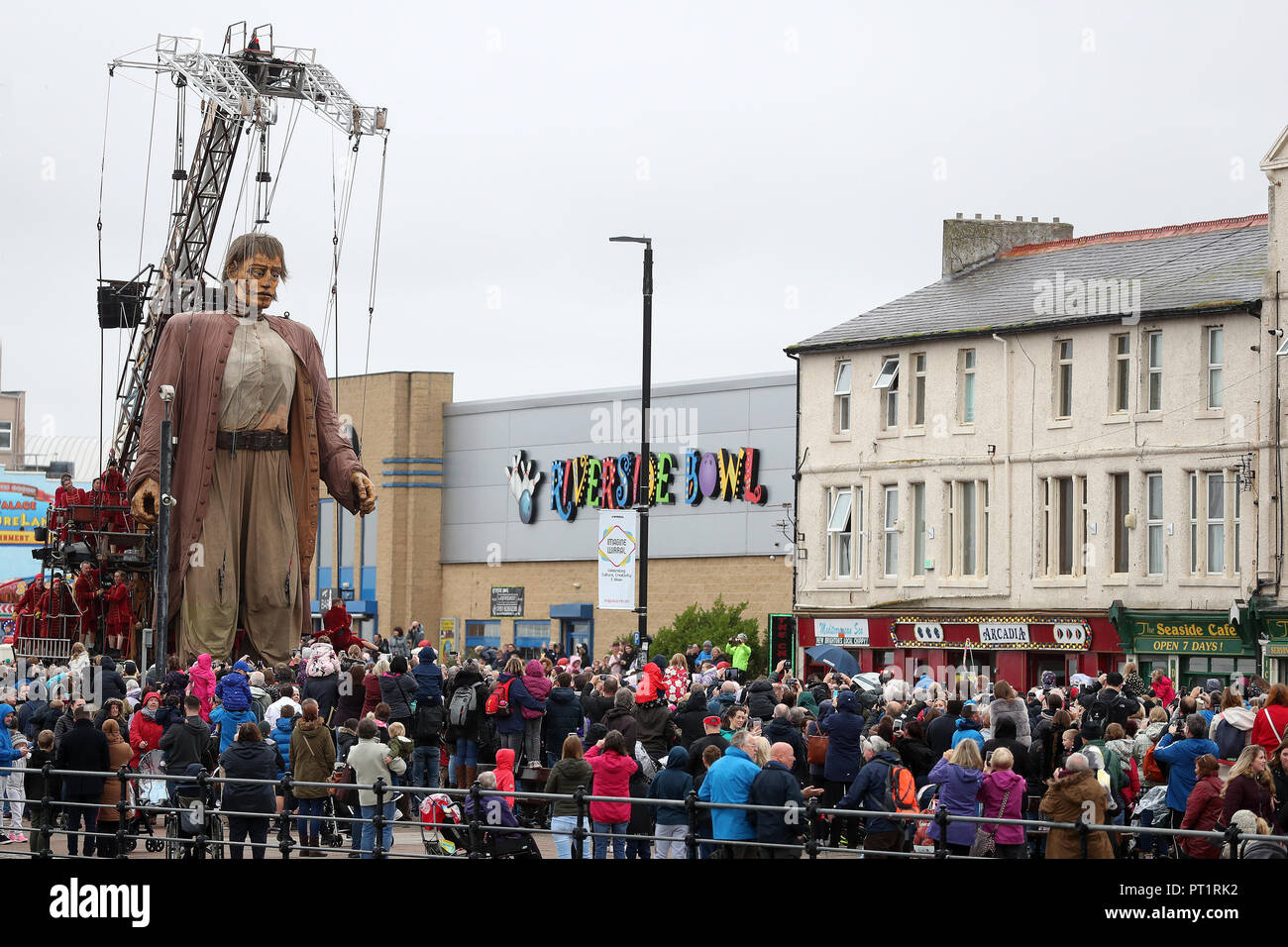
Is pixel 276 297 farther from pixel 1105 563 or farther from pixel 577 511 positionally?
pixel 577 511

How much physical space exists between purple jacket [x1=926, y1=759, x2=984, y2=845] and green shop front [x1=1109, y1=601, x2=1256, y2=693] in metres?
23.4

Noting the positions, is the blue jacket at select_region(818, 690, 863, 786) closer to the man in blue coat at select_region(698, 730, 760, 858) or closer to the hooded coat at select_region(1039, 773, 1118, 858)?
the man in blue coat at select_region(698, 730, 760, 858)

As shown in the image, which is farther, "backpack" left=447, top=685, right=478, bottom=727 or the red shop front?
the red shop front

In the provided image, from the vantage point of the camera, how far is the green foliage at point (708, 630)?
2129 inches

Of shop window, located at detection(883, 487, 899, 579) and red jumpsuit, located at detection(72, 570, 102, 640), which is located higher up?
shop window, located at detection(883, 487, 899, 579)

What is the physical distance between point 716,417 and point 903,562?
45.1 feet

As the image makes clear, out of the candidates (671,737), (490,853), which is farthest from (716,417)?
(490,853)

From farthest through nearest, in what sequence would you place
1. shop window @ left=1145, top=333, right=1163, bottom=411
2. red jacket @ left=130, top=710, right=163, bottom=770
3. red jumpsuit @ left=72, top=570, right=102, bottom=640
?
shop window @ left=1145, top=333, right=1163, bottom=411 < red jumpsuit @ left=72, top=570, right=102, bottom=640 < red jacket @ left=130, top=710, right=163, bottom=770

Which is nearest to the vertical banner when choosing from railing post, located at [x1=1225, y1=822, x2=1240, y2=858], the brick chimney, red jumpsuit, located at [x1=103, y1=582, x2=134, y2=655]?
red jumpsuit, located at [x1=103, y1=582, x2=134, y2=655]

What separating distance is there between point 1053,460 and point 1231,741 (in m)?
25.5

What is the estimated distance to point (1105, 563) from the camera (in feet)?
140

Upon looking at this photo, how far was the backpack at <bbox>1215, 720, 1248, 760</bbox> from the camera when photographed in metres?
18.7

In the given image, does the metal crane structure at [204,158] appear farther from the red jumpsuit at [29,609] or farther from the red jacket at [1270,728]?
the red jacket at [1270,728]
